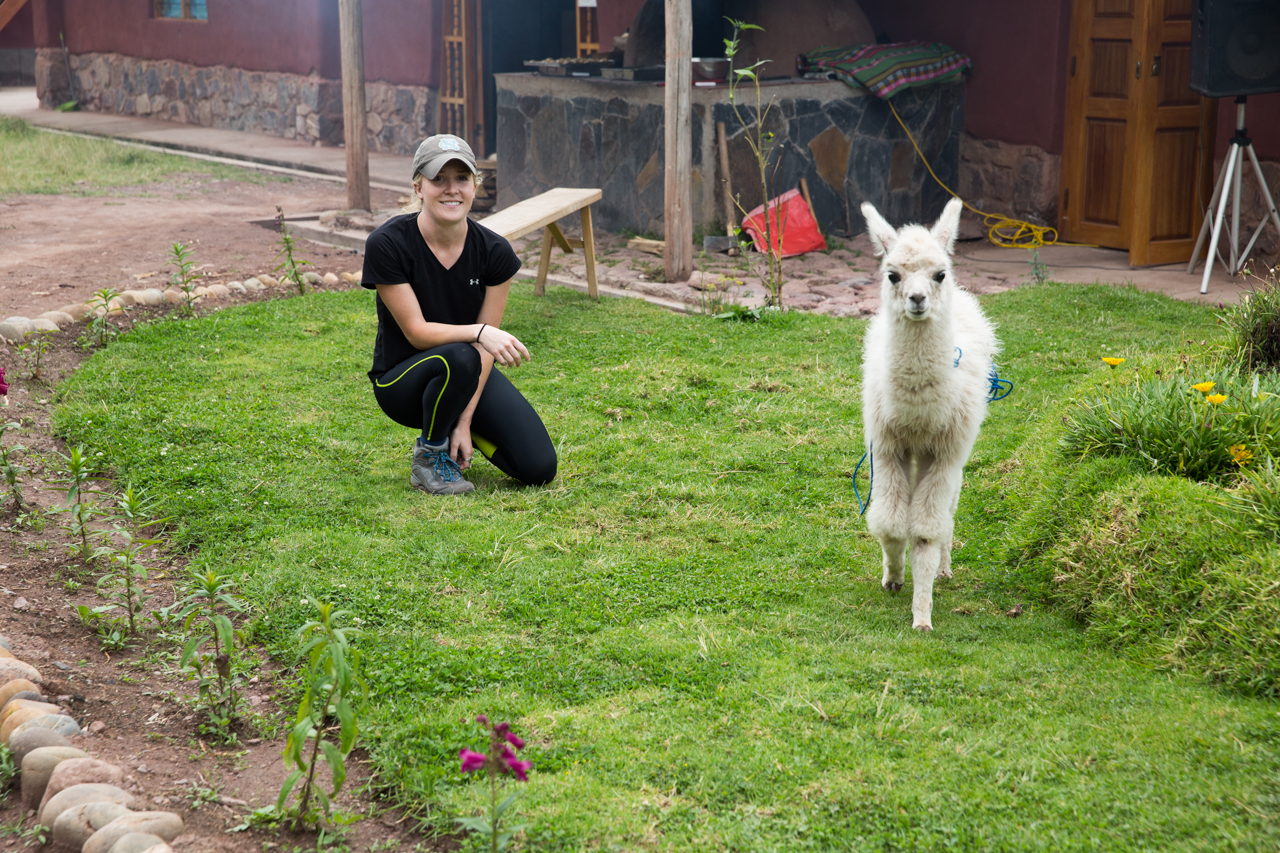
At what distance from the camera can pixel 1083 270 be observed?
9469 millimetres

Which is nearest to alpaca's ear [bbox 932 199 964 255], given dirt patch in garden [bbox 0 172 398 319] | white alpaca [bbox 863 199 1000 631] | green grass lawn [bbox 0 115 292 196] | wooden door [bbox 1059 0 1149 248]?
white alpaca [bbox 863 199 1000 631]

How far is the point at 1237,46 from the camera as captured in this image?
8117 mm

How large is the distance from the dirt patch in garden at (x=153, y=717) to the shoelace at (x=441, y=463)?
114 centimetres

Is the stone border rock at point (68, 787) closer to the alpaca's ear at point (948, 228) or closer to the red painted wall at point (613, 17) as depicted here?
the alpaca's ear at point (948, 228)

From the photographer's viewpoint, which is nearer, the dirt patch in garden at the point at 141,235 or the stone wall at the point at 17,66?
the dirt patch in garden at the point at 141,235

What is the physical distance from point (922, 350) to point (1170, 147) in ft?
22.9

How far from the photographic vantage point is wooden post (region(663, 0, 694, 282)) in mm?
8305

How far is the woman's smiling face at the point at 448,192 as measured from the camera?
4.79 meters

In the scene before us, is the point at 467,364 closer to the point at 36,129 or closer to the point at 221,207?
the point at 221,207

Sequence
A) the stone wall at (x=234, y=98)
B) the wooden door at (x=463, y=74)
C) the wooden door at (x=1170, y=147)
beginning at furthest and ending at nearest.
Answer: the stone wall at (x=234, y=98) → the wooden door at (x=463, y=74) → the wooden door at (x=1170, y=147)

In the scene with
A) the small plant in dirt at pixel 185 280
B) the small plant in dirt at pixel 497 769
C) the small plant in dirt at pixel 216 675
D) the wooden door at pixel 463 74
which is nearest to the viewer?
the small plant in dirt at pixel 497 769

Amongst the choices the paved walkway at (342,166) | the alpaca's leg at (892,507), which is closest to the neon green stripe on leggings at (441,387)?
the alpaca's leg at (892,507)

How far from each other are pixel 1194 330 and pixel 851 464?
10.4 ft

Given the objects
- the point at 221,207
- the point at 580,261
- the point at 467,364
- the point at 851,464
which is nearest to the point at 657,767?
the point at 467,364
